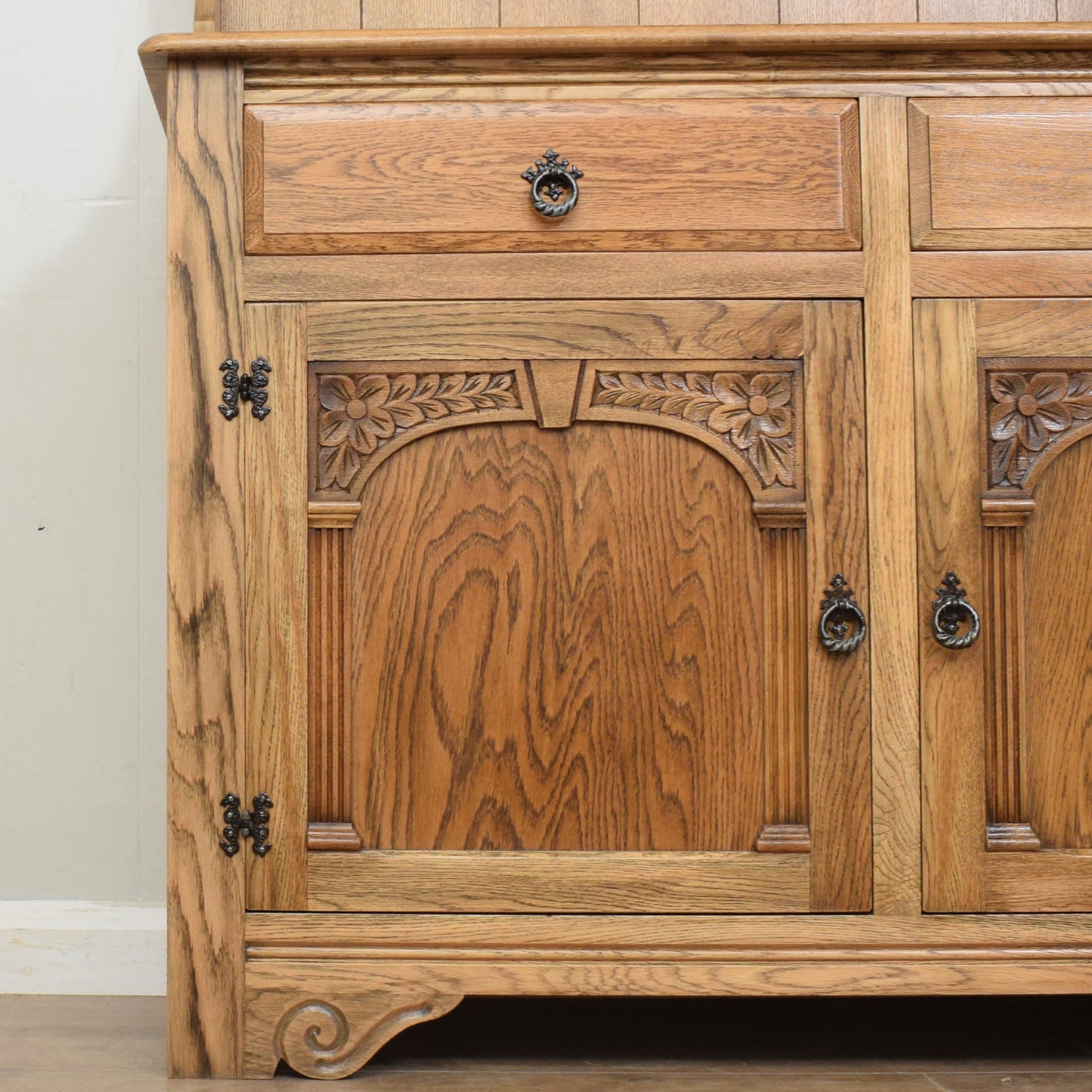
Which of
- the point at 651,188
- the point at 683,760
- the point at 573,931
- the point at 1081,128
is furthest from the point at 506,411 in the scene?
the point at 1081,128

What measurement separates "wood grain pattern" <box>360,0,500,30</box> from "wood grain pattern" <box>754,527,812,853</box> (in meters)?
0.66

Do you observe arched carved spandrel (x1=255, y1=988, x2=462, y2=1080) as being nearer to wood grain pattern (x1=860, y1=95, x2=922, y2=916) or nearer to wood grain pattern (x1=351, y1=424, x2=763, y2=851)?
wood grain pattern (x1=351, y1=424, x2=763, y2=851)

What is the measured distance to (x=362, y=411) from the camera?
0.96 meters

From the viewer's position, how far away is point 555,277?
947 mm

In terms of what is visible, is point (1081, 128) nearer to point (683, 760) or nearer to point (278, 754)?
point (683, 760)

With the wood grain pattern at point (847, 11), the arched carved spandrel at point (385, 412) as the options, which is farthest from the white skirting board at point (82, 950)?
the wood grain pattern at point (847, 11)

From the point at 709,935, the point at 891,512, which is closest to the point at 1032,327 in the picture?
the point at 891,512

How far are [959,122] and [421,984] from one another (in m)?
0.93

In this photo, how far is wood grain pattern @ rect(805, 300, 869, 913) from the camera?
0.93 m

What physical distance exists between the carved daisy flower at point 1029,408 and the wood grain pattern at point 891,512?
0.27ft

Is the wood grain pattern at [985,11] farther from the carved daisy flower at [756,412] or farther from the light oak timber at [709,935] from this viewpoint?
the light oak timber at [709,935]

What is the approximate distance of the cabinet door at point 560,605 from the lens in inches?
36.8

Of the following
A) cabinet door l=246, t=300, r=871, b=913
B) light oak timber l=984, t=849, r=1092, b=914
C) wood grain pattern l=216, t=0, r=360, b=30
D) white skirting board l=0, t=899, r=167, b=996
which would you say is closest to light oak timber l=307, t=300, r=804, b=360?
cabinet door l=246, t=300, r=871, b=913

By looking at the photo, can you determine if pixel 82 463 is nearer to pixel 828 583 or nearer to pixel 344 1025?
pixel 344 1025
